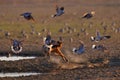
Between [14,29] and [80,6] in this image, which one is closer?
[14,29]

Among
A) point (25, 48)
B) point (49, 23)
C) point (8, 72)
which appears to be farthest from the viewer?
point (49, 23)

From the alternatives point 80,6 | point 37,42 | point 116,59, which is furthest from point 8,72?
point 80,6

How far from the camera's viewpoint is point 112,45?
3353 cm

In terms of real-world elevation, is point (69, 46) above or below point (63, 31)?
above

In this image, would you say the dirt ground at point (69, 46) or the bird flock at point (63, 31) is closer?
the bird flock at point (63, 31)

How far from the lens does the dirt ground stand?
79.8 ft

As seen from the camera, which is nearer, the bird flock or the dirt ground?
the bird flock

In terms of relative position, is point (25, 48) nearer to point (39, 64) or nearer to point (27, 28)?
point (39, 64)

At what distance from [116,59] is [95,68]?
3.12 metres

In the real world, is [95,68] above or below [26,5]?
above

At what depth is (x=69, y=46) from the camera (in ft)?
110

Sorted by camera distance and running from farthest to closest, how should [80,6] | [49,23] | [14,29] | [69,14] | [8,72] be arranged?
[80,6] < [69,14] < [49,23] < [14,29] < [8,72]

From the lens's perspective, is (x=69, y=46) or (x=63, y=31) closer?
(x=69, y=46)

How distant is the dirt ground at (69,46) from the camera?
24.3 m
